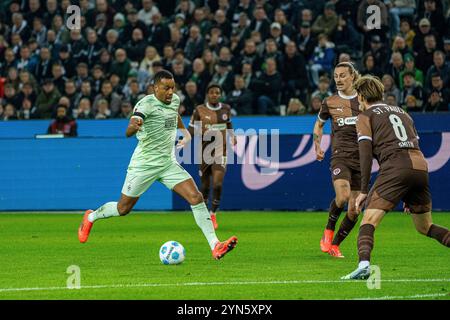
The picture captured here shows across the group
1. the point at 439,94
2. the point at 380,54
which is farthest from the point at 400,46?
the point at 439,94

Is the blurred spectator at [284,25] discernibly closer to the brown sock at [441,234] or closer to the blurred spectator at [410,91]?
the blurred spectator at [410,91]

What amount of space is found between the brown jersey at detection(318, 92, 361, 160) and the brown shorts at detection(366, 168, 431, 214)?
3.28 m

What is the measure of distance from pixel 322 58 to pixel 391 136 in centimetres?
1384

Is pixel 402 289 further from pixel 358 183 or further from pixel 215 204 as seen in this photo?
pixel 215 204

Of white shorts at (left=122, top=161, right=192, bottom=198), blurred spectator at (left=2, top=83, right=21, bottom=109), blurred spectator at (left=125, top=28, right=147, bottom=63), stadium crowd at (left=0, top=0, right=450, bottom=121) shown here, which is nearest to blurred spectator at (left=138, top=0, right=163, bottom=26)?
stadium crowd at (left=0, top=0, right=450, bottom=121)

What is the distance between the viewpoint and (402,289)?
9711 millimetres

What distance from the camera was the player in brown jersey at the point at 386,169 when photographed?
10219 mm

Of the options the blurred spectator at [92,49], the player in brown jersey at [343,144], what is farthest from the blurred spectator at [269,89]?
the player in brown jersey at [343,144]

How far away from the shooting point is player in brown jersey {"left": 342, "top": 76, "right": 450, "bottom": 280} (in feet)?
33.5

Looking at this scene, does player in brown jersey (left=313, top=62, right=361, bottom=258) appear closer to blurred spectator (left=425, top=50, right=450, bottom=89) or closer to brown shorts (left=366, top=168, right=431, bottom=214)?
brown shorts (left=366, top=168, right=431, bottom=214)

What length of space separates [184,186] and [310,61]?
1178 centimetres

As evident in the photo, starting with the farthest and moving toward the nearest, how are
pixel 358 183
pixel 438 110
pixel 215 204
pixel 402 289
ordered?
pixel 438 110 → pixel 215 204 → pixel 358 183 → pixel 402 289
